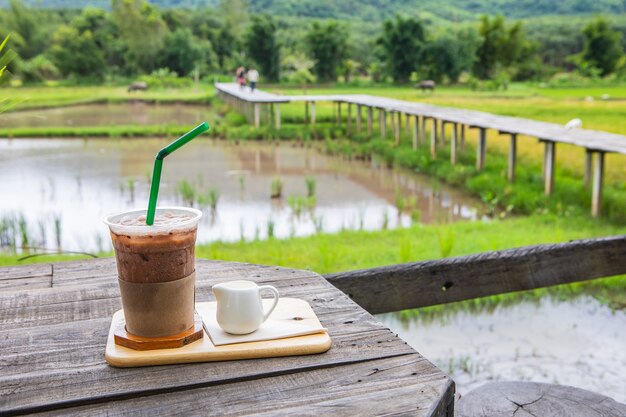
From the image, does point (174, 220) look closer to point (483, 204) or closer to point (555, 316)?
point (555, 316)

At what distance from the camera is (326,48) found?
3366cm

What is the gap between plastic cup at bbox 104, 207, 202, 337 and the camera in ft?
3.28

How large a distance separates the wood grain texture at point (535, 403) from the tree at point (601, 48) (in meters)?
33.3

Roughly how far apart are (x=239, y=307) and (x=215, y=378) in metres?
0.12

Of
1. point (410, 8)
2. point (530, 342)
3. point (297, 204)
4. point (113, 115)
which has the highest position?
point (410, 8)

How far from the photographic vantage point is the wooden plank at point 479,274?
66.7 inches

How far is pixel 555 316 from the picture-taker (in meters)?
3.78

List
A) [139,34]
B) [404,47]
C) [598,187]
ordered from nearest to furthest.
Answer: [598,187], [404,47], [139,34]

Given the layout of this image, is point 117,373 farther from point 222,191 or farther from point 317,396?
point 222,191

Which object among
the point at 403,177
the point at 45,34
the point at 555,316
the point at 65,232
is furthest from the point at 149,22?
the point at 555,316

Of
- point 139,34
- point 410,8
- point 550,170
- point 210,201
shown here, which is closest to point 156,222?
point 210,201

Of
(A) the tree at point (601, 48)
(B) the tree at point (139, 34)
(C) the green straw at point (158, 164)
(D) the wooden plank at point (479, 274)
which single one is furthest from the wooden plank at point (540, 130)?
(B) the tree at point (139, 34)

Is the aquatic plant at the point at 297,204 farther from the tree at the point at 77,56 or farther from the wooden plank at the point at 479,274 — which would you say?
the tree at the point at 77,56

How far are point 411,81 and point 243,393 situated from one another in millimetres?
32080
